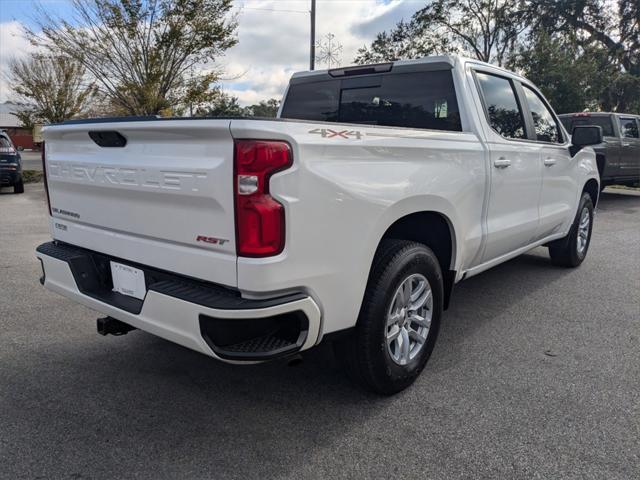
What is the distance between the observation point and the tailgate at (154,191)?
210cm

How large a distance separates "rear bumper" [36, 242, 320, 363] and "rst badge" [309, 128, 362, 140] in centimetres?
70

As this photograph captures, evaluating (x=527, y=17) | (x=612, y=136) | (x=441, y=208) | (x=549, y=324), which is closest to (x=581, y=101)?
(x=527, y=17)

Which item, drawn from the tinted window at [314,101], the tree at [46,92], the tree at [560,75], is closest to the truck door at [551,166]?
the tinted window at [314,101]

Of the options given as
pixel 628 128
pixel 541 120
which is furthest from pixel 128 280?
pixel 628 128

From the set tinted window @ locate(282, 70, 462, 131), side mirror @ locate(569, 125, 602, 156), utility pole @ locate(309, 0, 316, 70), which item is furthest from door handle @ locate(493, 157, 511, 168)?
utility pole @ locate(309, 0, 316, 70)

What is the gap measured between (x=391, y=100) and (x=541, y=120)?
1706mm

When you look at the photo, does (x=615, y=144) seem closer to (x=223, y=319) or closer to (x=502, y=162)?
(x=502, y=162)

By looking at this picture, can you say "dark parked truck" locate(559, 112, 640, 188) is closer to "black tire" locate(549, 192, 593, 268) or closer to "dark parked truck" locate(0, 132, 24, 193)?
"black tire" locate(549, 192, 593, 268)

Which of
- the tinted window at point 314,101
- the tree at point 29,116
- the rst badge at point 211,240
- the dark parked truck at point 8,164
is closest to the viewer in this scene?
the rst badge at point 211,240

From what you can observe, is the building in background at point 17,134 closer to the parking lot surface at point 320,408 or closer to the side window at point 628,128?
the side window at point 628,128

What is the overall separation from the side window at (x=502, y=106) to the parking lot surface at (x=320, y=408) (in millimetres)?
1517

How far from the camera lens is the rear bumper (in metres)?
2.08

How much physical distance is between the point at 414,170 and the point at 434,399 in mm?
1283

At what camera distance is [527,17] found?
22.9 metres
